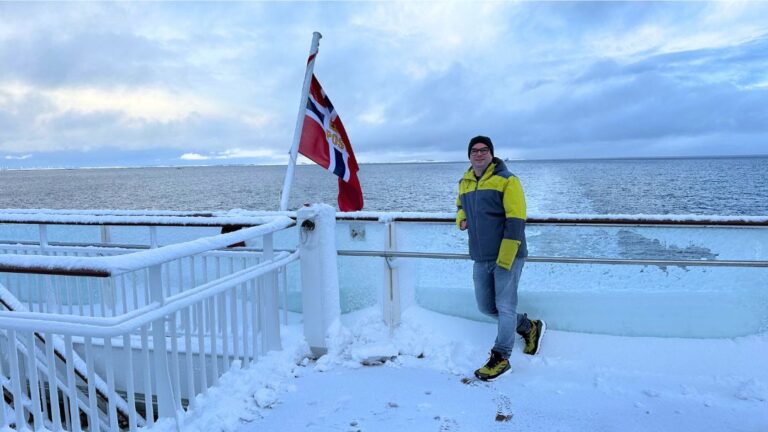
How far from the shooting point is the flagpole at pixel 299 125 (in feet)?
18.8

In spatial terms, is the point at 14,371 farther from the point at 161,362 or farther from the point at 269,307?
the point at 269,307

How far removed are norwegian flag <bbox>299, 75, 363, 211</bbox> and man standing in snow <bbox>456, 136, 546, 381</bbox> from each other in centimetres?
310

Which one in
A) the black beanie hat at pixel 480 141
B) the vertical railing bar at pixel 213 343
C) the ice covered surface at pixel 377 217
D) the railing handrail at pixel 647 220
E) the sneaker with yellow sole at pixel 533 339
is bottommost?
the sneaker with yellow sole at pixel 533 339

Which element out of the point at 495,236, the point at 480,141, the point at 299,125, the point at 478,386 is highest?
the point at 299,125

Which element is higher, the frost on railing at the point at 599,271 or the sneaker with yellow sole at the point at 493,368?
the frost on railing at the point at 599,271

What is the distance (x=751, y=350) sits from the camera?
3.67 meters

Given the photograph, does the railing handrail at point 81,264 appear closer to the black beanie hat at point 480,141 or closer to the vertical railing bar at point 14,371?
the vertical railing bar at point 14,371

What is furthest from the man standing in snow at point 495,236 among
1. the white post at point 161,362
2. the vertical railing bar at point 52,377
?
the vertical railing bar at point 52,377

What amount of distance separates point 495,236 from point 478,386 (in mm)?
1015

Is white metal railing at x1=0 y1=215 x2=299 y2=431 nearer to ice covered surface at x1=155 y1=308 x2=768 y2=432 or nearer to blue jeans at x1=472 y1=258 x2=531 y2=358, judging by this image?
ice covered surface at x1=155 y1=308 x2=768 y2=432

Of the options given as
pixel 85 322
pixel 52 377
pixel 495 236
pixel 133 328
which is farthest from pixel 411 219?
pixel 52 377

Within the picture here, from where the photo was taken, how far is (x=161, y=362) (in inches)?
104

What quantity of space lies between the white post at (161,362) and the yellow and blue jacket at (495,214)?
2.09 metres

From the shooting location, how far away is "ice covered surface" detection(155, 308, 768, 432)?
9.52ft
